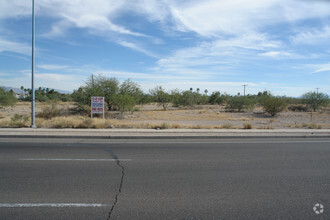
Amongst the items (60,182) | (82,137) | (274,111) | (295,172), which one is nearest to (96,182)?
(60,182)

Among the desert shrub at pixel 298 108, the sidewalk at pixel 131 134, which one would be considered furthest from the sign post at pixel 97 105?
the desert shrub at pixel 298 108

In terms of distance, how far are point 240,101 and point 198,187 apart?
42594 millimetres

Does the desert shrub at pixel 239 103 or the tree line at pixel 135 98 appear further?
the desert shrub at pixel 239 103

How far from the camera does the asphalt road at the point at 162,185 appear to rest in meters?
4.15

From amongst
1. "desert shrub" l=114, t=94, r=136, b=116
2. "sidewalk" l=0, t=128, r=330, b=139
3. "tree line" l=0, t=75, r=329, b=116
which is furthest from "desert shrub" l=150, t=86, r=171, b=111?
"sidewalk" l=0, t=128, r=330, b=139

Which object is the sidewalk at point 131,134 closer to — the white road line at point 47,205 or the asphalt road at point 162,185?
the asphalt road at point 162,185

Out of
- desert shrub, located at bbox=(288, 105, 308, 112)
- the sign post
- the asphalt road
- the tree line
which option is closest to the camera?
the asphalt road

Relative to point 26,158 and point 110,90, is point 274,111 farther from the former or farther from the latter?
point 26,158

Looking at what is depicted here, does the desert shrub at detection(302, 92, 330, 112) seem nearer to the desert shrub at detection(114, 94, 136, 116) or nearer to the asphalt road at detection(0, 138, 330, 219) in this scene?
the desert shrub at detection(114, 94, 136, 116)

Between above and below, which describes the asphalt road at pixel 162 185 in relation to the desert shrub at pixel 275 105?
below

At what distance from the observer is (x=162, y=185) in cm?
547

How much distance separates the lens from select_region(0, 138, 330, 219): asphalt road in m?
4.15

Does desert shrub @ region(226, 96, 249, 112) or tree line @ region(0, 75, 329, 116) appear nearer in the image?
tree line @ region(0, 75, 329, 116)

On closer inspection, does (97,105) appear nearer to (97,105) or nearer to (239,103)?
(97,105)
